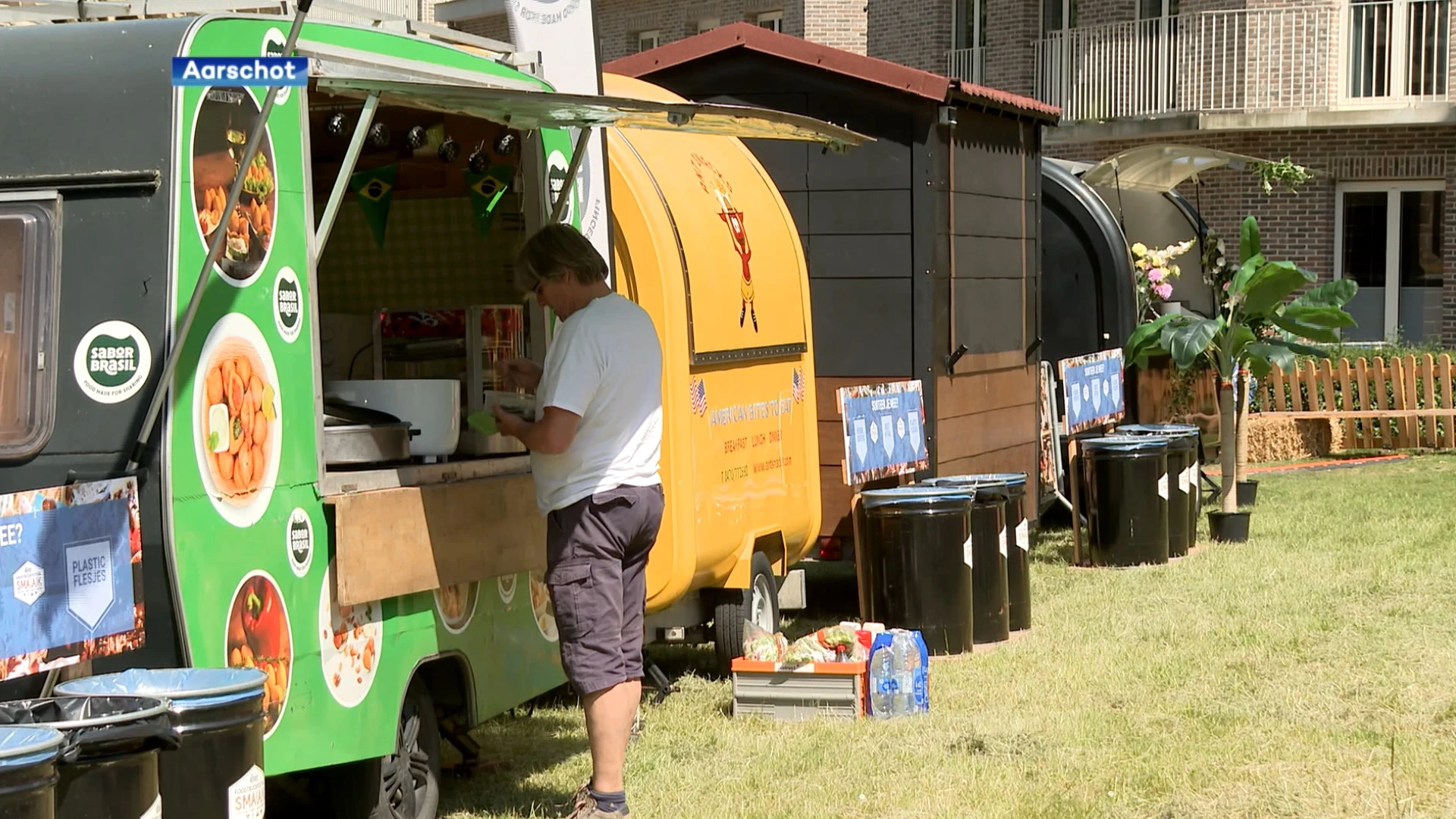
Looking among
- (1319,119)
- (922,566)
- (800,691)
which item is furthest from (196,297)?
(1319,119)

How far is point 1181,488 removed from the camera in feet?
40.4

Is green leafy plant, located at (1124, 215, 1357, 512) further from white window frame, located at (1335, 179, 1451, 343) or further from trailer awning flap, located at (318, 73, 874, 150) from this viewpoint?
white window frame, located at (1335, 179, 1451, 343)

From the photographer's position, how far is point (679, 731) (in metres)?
7.48

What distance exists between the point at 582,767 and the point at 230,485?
2544 millimetres

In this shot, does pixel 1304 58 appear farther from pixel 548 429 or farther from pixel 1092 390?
pixel 548 429

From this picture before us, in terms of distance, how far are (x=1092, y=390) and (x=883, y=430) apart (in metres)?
4.10

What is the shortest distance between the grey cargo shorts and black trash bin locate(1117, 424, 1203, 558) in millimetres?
7064

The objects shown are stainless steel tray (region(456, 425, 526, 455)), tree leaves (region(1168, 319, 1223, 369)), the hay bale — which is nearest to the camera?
stainless steel tray (region(456, 425, 526, 455))

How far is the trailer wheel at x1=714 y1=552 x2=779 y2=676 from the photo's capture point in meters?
A: 8.45

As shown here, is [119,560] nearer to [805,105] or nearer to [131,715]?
[131,715]

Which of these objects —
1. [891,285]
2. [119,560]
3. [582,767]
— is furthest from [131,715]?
[891,285]

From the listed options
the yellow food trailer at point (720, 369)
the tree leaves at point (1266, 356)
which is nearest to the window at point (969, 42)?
the tree leaves at point (1266, 356)

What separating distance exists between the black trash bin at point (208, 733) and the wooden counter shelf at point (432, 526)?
79 centimetres

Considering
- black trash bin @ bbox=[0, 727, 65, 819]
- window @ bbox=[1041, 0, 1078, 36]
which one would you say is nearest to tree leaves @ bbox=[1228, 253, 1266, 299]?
black trash bin @ bbox=[0, 727, 65, 819]
